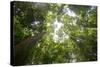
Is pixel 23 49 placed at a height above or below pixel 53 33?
below

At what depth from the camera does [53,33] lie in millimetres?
2564

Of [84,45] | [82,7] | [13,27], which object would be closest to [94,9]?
[82,7]

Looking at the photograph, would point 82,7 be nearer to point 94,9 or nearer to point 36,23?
point 94,9

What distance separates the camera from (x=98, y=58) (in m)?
2.84

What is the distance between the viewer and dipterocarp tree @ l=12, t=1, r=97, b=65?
241cm

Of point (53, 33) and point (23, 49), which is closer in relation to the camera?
point (23, 49)

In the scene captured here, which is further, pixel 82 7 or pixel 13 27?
pixel 82 7

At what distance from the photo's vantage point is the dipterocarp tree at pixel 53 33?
2408 mm

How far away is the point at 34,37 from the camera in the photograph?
2.47 metres
